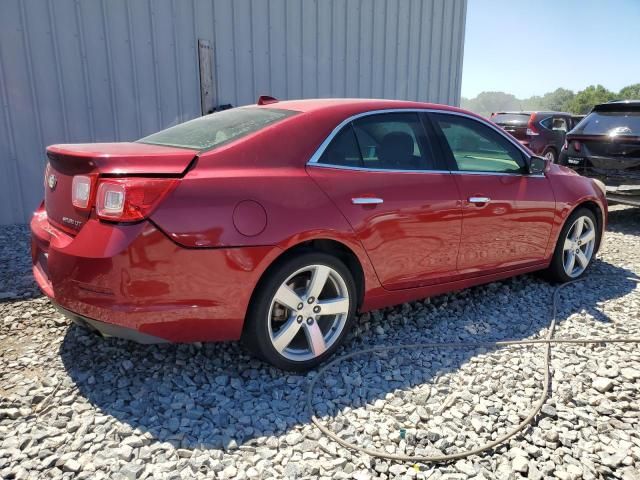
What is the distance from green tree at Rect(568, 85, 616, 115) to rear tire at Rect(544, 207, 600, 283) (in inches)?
2165

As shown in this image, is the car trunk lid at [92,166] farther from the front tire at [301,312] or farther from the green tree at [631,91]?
the green tree at [631,91]

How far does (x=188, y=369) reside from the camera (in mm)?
2877

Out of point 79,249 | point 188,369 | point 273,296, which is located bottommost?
point 188,369

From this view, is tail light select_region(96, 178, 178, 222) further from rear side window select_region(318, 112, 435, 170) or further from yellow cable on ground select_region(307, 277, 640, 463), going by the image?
yellow cable on ground select_region(307, 277, 640, 463)

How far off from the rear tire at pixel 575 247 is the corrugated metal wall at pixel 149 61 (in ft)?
15.5

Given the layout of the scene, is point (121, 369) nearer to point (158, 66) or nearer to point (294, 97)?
point (158, 66)

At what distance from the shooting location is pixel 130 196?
2307 mm

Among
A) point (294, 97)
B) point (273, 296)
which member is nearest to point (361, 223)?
point (273, 296)

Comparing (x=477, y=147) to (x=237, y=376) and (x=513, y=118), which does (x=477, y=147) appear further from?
(x=513, y=118)

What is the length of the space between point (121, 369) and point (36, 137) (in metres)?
4.59

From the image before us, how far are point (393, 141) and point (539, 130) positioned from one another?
1169 centimetres

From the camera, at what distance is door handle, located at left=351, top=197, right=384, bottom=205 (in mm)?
2885

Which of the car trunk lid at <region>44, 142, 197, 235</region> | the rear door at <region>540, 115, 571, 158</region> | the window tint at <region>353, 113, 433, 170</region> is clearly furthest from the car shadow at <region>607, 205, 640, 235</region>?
the car trunk lid at <region>44, 142, 197, 235</region>

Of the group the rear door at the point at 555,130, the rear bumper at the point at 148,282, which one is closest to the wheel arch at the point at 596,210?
the rear bumper at the point at 148,282
